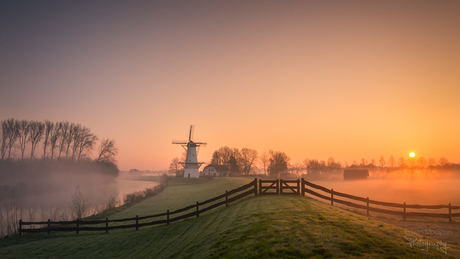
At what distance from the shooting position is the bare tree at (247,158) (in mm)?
126625

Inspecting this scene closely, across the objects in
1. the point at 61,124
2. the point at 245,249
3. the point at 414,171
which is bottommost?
the point at 414,171

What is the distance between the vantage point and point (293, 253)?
24.4 feet

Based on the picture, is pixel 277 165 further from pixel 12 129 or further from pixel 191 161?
pixel 12 129

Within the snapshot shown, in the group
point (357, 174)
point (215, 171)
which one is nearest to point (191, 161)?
point (215, 171)

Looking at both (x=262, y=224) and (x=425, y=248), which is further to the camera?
(x=262, y=224)

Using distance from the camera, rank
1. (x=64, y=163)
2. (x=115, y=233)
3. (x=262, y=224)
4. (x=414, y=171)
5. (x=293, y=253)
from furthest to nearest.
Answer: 1. (x=414, y=171)
2. (x=64, y=163)
3. (x=115, y=233)
4. (x=262, y=224)
5. (x=293, y=253)

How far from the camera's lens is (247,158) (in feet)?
421

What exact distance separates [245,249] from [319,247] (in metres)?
2.49

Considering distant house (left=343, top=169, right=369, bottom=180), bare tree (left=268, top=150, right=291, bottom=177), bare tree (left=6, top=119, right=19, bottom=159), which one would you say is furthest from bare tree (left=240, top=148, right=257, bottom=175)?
bare tree (left=6, top=119, right=19, bottom=159)

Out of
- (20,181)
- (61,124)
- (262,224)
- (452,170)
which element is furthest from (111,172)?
(452,170)

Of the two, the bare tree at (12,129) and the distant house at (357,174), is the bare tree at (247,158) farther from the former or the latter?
the bare tree at (12,129)

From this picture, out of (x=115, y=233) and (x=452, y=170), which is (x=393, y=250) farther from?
(x=452, y=170)

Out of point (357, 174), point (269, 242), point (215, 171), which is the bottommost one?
point (215, 171)

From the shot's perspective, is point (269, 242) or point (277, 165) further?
point (277, 165)
